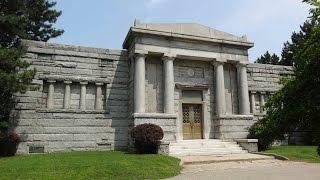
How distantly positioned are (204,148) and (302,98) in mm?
14817

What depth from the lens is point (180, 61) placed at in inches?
842

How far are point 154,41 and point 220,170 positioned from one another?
984cm

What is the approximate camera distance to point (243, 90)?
859 inches

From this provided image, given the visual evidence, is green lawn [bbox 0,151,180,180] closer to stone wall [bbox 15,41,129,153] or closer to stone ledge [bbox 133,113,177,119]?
stone ledge [bbox 133,113,177,119]

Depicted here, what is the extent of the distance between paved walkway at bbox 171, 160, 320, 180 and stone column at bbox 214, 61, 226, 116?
19.1 ft

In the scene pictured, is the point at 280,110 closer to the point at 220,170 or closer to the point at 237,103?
the point at 220,170

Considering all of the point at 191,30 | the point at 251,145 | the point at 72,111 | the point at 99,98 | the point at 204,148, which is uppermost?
the point at 191,30

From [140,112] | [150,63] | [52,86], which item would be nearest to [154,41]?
[150,63]

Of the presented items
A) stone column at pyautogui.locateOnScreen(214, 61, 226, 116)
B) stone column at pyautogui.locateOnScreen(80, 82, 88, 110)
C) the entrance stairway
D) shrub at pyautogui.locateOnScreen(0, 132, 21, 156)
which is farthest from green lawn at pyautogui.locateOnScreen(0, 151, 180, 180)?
stone column at pyautogui.locateOnScreen(214, 61, 226, 116)

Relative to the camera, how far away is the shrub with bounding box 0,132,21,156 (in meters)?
16.6

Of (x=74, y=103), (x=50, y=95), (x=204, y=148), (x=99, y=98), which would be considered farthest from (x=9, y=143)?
(x=204, y=148)

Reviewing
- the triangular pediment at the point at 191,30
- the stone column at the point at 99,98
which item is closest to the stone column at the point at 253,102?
→ the triangular pediment at the point at 191,30

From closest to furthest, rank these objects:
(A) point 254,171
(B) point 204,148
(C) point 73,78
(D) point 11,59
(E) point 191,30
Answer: (A) point 254,171
(D) point 11,59
(B) point 204,148
(C) point 73,78
(E) point 191,30

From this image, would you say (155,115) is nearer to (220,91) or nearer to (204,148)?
(204,148)
